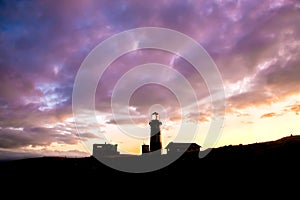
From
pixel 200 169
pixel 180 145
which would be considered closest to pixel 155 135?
pixel 180 145

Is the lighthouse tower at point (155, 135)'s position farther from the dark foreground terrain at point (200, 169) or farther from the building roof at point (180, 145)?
the dark foreground terrain at point (200, 169)

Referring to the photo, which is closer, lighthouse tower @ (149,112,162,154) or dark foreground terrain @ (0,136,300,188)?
dark foreground terrain @ (0,136,300,188)

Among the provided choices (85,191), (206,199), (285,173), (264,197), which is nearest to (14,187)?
(85,191)

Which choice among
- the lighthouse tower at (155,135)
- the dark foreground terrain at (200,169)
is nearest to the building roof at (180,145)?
the lighthouse tower at (155,135)

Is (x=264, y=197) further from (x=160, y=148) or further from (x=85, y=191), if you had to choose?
(x=160, y=148)

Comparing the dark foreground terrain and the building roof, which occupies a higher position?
the building roof

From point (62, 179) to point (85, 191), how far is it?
2.59 meters

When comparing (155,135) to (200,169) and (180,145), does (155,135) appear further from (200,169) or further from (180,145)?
(200,169)

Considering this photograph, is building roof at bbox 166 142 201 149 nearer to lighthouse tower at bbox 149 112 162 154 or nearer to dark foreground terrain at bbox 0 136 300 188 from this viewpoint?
lighthouse tower at bbox 149 112 162 154

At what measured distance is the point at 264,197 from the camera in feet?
26.0

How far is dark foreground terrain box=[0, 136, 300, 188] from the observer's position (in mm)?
9113

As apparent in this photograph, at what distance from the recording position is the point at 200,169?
1156 cm

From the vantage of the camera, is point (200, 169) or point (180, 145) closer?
point (200, 169)

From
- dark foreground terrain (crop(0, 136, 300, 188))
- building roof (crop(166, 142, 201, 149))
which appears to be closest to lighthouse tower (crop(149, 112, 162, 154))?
building roof (crop(166, 142, 201, 149))
